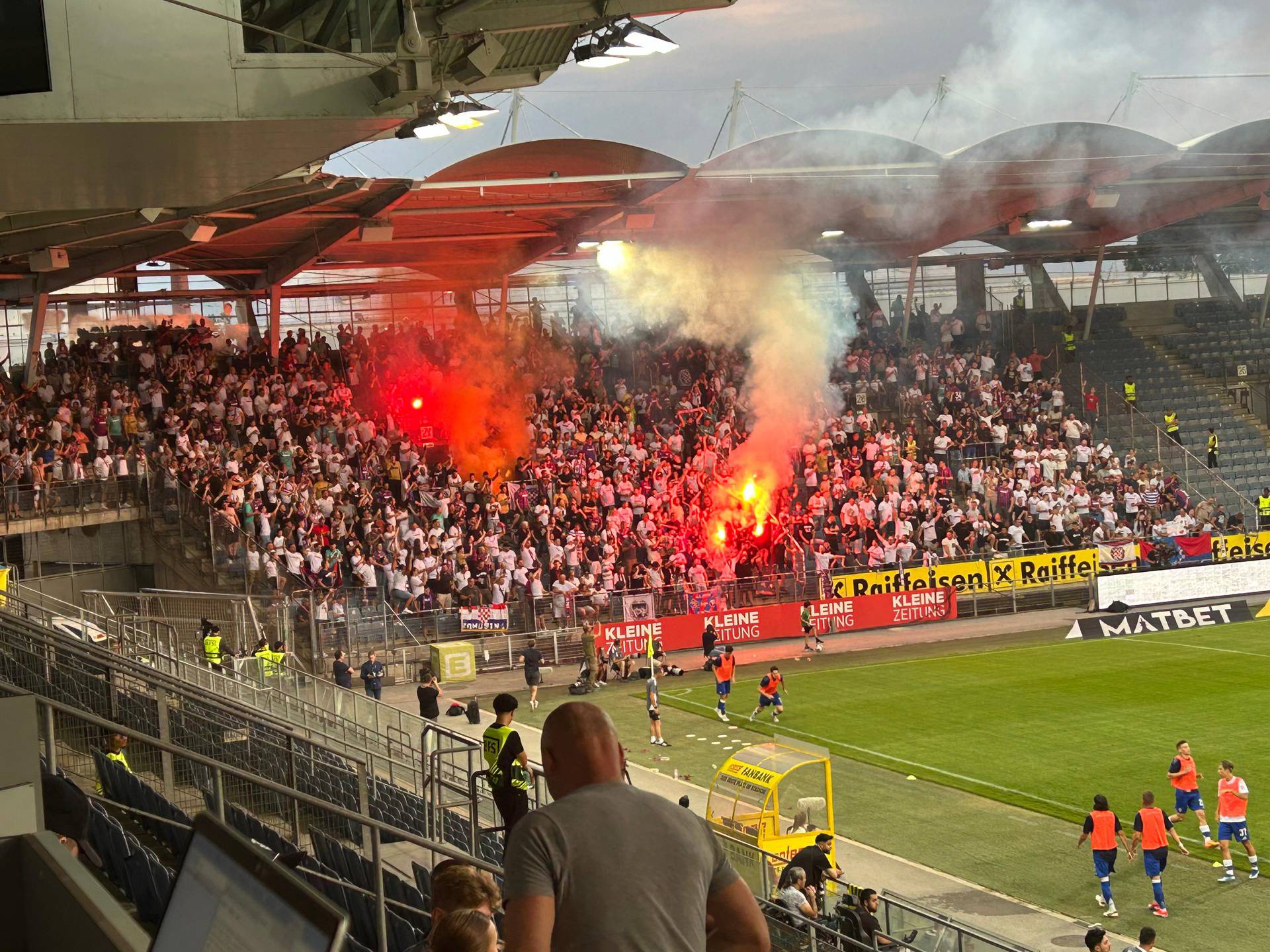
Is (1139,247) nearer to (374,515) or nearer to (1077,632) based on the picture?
(1077,632)

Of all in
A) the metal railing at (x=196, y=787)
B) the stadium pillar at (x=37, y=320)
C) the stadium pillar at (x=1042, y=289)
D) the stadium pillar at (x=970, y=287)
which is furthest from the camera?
the stadium pillar at (x=1042, y=289)

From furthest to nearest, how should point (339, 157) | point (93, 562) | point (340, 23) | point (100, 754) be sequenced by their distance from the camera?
point (93, 562) → point (339, 157) → point (340, 23) → point (100, 754)

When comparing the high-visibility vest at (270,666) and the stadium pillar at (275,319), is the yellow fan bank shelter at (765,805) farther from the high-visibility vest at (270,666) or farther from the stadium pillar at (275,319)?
the stadium pillar at (275,319)

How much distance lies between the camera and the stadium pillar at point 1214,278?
1962 inches

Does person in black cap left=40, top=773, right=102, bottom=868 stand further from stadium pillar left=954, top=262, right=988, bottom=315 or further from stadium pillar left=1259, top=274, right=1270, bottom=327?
stadium pillar left=1259, top=274, right=1270, bottom=327

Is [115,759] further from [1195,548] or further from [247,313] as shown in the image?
[1195,548]

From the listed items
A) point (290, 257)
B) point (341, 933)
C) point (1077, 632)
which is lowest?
point (1077, 632)

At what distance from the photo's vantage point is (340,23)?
1298 centimetres

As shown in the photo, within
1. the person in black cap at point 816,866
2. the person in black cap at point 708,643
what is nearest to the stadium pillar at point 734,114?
the person in black cap at point 708,643

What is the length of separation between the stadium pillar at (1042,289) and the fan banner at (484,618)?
25186mm

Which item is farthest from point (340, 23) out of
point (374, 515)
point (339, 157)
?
point (374, 515)

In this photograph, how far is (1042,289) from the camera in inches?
1895

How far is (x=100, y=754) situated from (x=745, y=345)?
3089 centimetres

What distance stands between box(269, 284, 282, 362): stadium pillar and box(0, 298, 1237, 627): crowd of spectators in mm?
472
